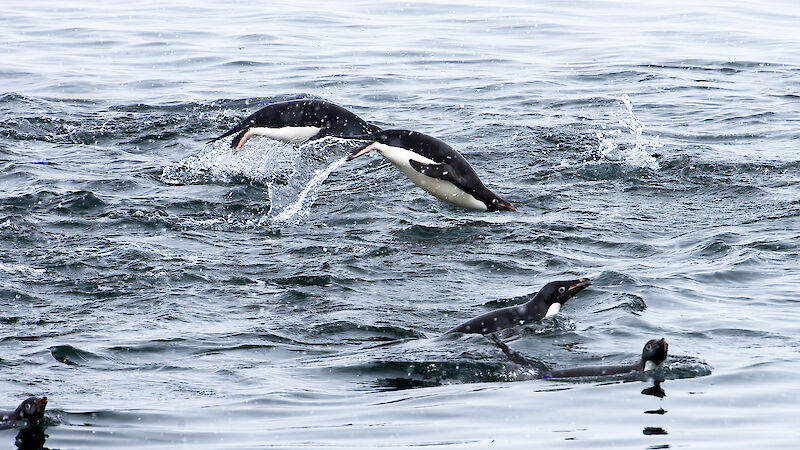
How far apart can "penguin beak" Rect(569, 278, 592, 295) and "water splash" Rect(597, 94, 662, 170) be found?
14.3 feet

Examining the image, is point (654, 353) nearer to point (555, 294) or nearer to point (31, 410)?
point (555, 294)

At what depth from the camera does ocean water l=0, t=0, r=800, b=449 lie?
21.0 feet

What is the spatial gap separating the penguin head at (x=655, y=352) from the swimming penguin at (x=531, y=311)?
1.12 m

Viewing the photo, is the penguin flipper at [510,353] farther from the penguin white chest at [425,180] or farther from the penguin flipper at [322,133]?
the penguin flipper at [322,133]

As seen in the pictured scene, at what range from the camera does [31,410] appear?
584 centimetres

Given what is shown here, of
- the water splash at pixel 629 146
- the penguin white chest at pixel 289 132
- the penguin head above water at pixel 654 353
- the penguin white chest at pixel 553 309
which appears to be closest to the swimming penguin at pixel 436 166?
the penguin white chest at pixel 289 132

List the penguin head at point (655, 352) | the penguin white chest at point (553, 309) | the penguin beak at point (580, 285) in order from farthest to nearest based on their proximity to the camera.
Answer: the penguin beak at point (580, 285)
the penguin white chest at point (553, 309)
the penguin head at point (655, 352)

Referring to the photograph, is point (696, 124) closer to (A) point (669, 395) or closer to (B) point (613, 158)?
(B) point (613, 158)

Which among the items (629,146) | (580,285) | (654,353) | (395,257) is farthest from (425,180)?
(654,353)

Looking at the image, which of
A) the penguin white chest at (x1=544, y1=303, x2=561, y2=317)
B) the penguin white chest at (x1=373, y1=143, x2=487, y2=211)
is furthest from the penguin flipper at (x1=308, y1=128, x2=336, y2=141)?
the penguin white chest at (x1=544, y1=303, x2=561, y2=317)

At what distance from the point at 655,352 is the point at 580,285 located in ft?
4.68

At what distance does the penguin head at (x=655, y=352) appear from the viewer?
6.66 m

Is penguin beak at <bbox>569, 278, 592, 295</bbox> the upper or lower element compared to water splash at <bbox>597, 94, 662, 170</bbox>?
lower

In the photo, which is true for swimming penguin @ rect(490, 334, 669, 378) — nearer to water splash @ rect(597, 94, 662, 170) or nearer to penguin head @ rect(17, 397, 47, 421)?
penguin head @ rect(17, 397, 47, 421)
